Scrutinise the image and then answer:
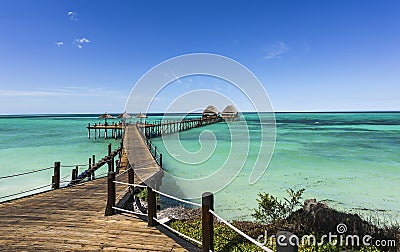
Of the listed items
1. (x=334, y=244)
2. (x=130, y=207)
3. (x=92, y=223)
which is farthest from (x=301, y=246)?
(x=130, y=207)

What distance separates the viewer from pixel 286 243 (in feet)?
5.81

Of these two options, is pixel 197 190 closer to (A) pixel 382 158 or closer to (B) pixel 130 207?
(B) pixel 130 207

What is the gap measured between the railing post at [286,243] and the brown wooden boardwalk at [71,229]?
2.32 m

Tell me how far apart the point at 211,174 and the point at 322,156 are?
13352 mm

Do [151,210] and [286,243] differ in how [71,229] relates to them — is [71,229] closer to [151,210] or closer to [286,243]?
[151,210]

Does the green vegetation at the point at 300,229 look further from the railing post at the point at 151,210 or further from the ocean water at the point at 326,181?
the ocean water at the point at 326,181

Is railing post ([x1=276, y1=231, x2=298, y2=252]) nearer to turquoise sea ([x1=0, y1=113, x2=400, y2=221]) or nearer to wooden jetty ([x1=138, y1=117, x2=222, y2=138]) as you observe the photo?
turquoise sea ([x1=0, y1=113, x2=400, y2=221])

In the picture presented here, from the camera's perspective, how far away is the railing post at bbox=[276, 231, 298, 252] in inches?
69.6

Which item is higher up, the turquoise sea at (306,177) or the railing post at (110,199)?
the railing post at (110,199)

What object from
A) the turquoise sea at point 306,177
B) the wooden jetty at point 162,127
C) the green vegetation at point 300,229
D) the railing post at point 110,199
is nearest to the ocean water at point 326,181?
the turquoise sea at point 306,177

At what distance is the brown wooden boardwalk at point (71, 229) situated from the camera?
3881 mm

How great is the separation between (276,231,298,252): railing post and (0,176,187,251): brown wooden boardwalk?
2.32m

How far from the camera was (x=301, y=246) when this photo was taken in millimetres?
5094

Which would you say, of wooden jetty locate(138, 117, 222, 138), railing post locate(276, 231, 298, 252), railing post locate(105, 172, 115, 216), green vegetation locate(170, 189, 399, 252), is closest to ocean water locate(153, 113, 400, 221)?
green vegetation locate(170, 189, 399, 252)
